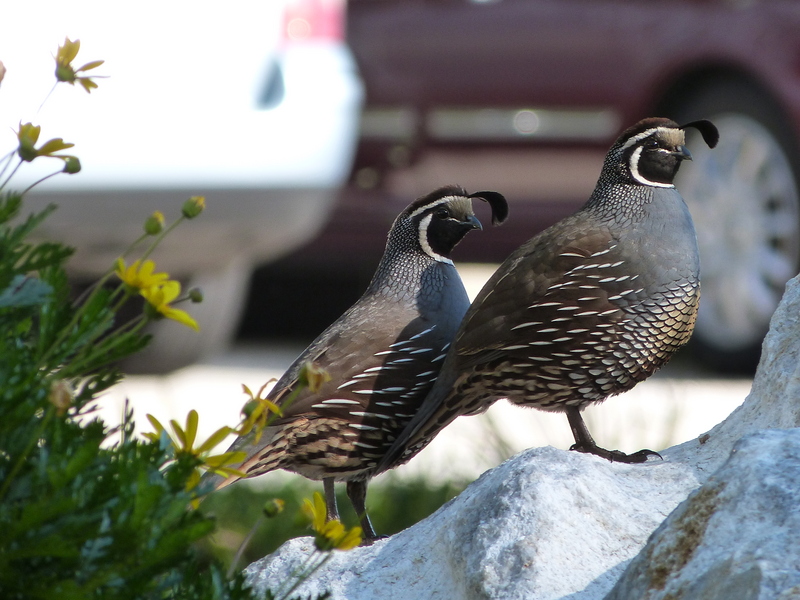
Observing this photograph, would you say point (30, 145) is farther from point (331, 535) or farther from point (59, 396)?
point (331, 535)

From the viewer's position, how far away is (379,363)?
114 inches

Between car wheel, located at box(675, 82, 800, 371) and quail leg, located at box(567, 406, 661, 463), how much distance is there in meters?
3.22

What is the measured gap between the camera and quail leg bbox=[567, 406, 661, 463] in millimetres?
2854

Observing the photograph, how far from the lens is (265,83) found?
5156mm

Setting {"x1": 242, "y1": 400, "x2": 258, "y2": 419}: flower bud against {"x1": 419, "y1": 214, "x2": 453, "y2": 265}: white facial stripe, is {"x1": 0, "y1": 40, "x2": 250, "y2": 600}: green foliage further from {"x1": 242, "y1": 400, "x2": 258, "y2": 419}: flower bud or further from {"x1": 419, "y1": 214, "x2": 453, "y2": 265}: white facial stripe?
{"x1": 419, "y1": 214, "x2": 453, "y2": 265}: white facial stripe

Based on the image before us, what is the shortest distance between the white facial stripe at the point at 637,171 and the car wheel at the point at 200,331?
3335 mm

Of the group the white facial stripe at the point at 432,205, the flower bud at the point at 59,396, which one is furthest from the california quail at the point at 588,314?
the flower bud at the point at 59,396

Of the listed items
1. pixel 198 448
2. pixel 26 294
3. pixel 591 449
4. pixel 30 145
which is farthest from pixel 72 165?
pixel 591 449

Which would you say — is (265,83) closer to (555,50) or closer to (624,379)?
(555,50)

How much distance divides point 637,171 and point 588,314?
1.34ft

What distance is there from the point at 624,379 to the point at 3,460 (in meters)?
1.62

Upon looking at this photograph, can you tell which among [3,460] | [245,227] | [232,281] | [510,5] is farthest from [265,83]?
[3,460]

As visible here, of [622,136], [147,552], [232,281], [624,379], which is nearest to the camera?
[147,552]

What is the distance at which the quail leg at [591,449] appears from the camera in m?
2.85
